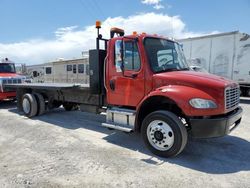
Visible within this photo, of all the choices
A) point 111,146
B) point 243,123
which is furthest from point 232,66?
point 111,146

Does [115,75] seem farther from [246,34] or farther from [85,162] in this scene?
[246,34]

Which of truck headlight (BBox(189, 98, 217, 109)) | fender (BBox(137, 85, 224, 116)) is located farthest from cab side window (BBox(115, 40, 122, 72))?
truck headlight (BBox(189, 98, 217, 109))

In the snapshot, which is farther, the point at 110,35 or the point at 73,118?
the point at 73,118

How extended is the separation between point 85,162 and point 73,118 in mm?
3805

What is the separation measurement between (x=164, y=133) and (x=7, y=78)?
27.3 ft

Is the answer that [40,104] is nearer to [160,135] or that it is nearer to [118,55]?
[118,55]

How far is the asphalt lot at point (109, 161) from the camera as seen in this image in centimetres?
358

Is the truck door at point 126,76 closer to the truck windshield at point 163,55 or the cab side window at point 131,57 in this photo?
the cab side window at point 131,57

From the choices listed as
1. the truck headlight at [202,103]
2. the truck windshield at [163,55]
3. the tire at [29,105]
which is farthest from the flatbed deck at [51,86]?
the truck headlight at [202,103]

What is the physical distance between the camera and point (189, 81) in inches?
167

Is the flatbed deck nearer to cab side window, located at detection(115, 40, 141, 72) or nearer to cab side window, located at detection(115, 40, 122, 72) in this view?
cab side window, located at detection(115, 40, 122, 72)

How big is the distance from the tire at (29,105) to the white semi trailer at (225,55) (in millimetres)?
9277

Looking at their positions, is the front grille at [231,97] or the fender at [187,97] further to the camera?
the front grille at [231,97]

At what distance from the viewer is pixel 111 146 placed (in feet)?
16.6
